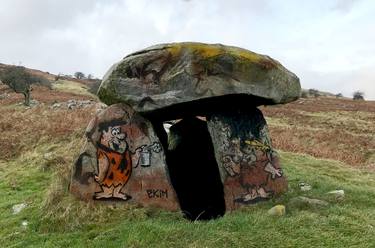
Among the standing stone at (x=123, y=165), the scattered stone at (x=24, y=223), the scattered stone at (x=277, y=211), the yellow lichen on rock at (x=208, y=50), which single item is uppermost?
the yellow lichen on rock at (x=208, y=50)

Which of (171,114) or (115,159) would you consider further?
(171,114)

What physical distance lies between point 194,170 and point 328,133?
21.4m

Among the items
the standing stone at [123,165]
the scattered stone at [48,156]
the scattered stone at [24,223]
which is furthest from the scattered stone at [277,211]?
the scattered stone at [48,156]

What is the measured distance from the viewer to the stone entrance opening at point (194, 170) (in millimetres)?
14953

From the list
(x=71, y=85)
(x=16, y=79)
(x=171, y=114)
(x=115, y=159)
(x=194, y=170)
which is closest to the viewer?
(x=115, y=159)

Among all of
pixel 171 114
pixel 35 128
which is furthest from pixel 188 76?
pixel 35 128

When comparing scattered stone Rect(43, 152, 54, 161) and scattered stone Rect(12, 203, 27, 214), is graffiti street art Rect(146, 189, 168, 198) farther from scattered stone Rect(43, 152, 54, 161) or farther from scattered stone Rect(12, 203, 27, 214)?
scattered stone Rect(43, 152, 54, 161)

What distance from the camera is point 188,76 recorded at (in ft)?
41.3

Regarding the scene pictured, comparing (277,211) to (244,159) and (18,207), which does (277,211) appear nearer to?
(244,159)

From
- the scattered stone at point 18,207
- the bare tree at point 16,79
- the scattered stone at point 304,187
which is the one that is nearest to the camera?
the scattered stone at point 18,207

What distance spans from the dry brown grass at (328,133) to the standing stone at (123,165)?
1356 cm

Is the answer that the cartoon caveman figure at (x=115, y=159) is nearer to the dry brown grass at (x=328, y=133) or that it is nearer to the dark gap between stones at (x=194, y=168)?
the dark gap between stones at (x=194, y=168)

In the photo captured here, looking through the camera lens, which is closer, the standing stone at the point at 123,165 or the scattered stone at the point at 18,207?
the standing stone at the point at 123,165

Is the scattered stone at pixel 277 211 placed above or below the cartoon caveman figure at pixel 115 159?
below
